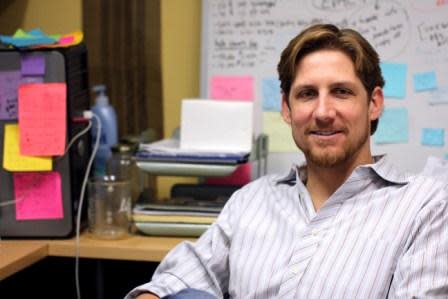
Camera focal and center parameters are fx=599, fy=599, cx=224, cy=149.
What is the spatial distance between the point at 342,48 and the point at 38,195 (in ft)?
3.02

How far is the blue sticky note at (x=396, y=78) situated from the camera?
6.25 ft

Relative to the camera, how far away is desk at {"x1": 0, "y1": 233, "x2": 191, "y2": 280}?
1.57m

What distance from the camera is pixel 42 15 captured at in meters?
2.20

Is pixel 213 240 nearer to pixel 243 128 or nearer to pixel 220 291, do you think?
pixel 220 291

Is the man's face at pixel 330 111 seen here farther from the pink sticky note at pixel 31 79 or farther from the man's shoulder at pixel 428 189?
the pink sticky note at pixel 31 79

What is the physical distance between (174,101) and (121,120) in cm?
20

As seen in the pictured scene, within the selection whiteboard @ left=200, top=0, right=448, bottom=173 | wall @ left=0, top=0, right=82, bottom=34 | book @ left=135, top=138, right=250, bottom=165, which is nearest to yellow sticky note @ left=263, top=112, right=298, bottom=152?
whiteboard @ left=200, top=0, right=448, bottom=173

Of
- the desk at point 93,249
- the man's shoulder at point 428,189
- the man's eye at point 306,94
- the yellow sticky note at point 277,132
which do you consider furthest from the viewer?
the yellow sticky note at point 277,132

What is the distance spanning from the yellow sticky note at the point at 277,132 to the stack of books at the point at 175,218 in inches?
14.4

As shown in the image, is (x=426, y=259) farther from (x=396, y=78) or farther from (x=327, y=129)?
(x=396, y=78)

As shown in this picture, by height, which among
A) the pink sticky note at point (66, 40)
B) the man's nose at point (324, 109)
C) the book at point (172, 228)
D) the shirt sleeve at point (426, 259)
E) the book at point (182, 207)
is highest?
the pink sticky note at point (66, 40)

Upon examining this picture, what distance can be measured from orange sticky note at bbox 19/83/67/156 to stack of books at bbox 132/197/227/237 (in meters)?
0.29

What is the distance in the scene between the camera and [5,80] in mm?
1668

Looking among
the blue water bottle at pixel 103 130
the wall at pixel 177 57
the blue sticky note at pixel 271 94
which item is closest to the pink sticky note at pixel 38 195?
the blue water bottle at pixel 103 130
